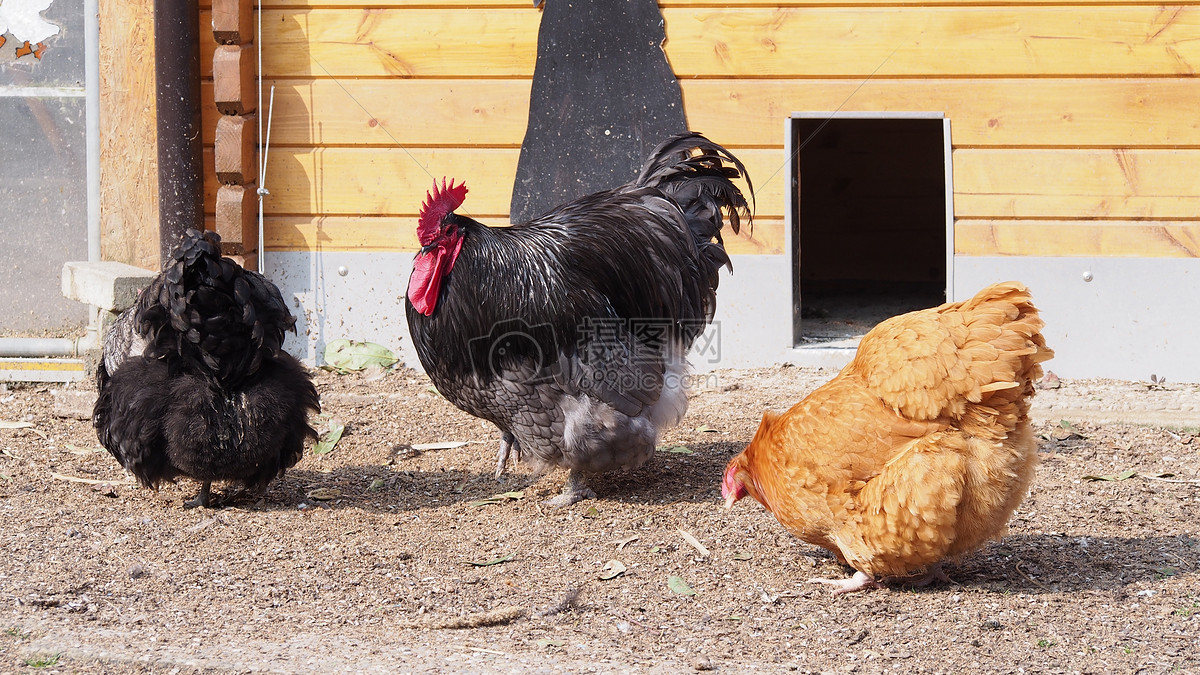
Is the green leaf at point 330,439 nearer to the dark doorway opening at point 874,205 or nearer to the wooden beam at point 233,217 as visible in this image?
the wooden beam at point 233,217

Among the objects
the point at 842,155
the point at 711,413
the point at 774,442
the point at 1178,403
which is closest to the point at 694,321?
the point at 711,413

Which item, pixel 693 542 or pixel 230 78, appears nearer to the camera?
pixel 693 542

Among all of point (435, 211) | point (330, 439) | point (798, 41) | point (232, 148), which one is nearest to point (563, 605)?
point (435, 211)

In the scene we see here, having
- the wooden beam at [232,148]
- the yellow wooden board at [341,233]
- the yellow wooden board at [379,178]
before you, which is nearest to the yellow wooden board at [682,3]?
the wooden beam at [232,148]

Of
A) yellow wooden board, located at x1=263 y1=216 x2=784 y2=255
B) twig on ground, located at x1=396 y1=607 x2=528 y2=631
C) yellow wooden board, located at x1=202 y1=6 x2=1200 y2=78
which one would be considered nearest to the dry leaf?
twig on ground, located at x1=396 y1=607 x2=528 y2=631

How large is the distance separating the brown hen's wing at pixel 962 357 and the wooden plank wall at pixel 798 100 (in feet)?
10.1

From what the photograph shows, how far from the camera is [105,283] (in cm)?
614

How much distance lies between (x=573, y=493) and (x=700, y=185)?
5.77 ft

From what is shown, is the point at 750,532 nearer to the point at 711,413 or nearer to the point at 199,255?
the point at 711,413

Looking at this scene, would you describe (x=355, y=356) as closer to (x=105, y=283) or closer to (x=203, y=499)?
(x=105, y=283)

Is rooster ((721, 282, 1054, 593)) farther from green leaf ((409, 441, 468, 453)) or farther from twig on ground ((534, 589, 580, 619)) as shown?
green leaf ((409, 441, 468, 453))

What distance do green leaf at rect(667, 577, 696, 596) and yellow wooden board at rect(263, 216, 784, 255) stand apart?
346 cm

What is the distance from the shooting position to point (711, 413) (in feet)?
20.2

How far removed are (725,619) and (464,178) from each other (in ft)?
13.4
